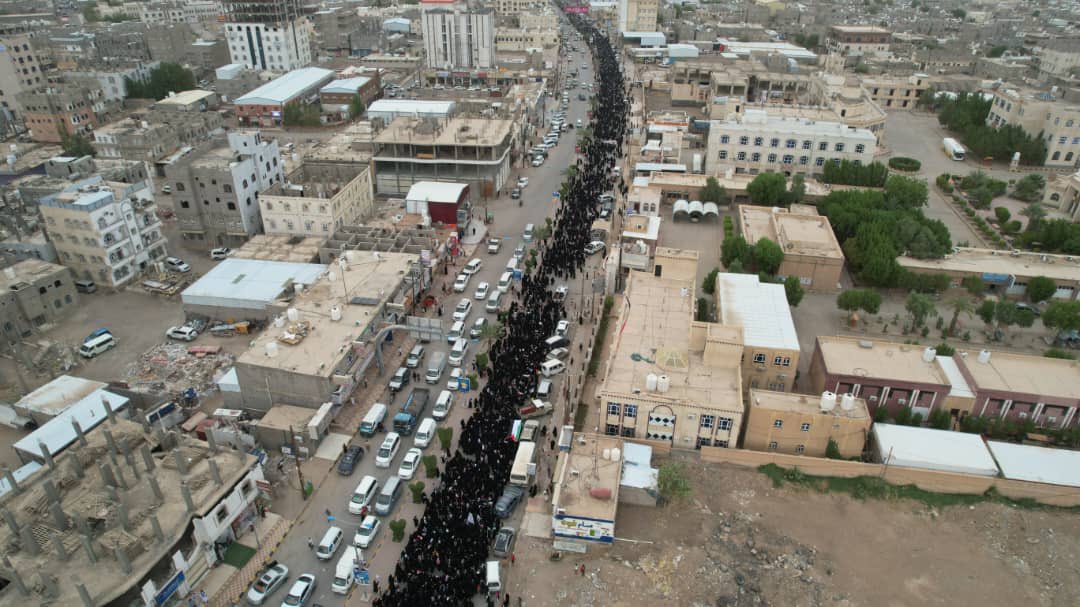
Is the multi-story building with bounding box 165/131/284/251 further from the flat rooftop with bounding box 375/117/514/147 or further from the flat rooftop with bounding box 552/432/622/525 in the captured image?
the flat rooftop with bounding box 552/432/622/525

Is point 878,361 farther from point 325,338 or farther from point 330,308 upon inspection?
point 330,308

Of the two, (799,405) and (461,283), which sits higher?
(799,405)

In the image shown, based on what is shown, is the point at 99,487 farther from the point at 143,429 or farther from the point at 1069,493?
the point at 1069,493

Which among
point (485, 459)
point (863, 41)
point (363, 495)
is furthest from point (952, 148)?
point (363, 495)

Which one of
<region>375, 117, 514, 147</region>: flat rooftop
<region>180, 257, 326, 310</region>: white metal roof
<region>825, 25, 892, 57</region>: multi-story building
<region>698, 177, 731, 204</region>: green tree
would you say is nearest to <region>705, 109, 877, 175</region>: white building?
<region>698, 177, 731, 204</region>: green tree

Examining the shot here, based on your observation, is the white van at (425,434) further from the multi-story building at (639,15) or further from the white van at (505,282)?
the multi-story building at (639,15)

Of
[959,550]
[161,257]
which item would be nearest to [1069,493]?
[959,550]

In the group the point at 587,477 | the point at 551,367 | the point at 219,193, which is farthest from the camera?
the point at 219,193
